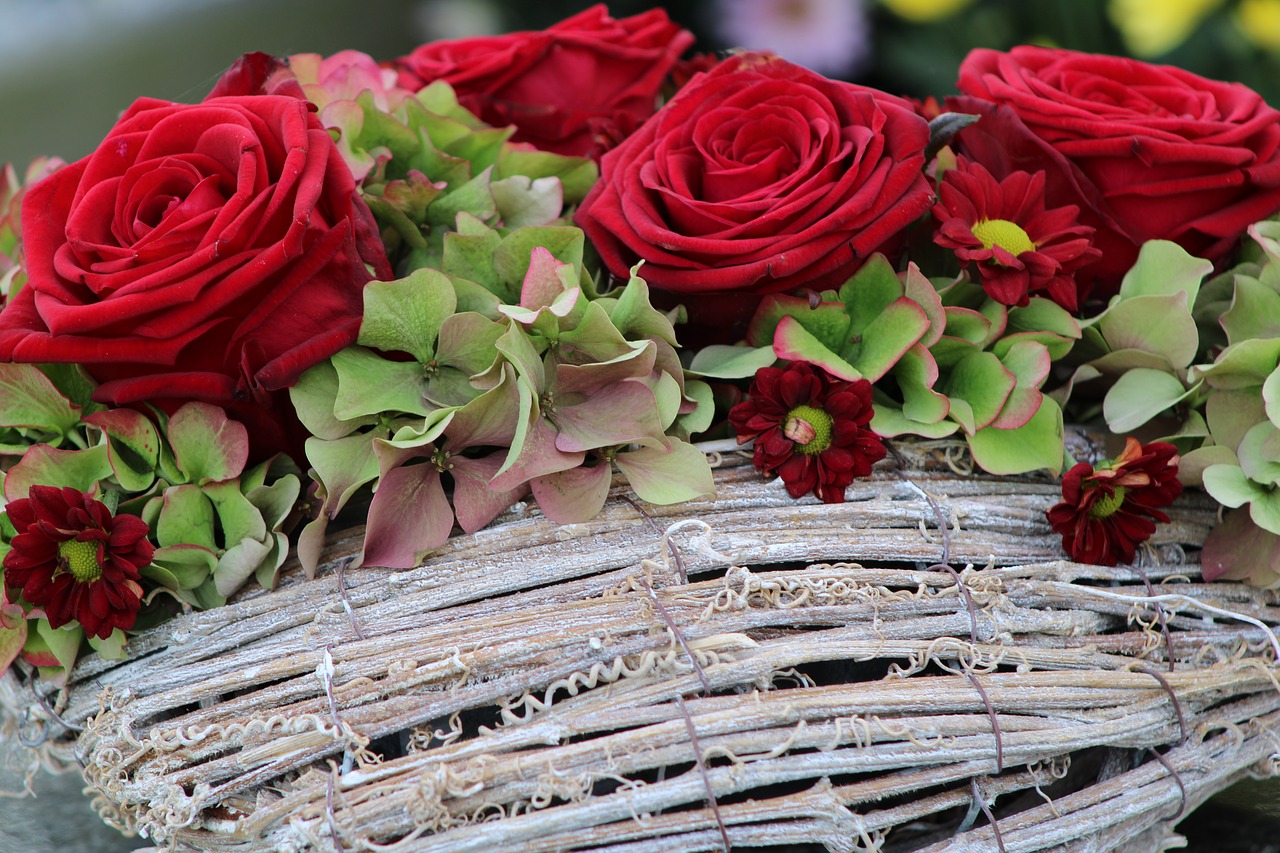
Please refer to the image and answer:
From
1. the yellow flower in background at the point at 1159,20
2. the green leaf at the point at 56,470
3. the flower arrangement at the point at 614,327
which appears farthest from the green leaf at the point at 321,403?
the yellow flower in background at the point at 1159,20

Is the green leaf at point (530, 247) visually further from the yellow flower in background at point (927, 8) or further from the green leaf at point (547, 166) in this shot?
the yellow flower in background at point (927, 8)

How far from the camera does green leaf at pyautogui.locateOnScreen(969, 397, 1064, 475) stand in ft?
1.66

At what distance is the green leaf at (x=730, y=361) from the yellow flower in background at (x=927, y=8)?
88 cm

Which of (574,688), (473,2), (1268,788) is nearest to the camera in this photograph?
(574,688)

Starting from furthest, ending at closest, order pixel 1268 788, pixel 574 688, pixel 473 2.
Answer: pixel 473 2 → pixel 1268 788 → pixel 574 688

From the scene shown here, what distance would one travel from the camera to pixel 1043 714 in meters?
0.45

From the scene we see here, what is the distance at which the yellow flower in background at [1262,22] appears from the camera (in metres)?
1.10

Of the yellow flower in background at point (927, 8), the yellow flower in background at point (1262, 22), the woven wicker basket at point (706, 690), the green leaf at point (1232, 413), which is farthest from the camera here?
the yellow flower in background at point (927, 8)

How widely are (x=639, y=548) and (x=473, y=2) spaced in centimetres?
143

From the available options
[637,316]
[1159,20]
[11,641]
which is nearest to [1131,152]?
[637,316]

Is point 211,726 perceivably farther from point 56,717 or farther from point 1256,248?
point 1256,248

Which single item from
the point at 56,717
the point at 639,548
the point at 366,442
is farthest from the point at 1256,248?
the point at 56,717

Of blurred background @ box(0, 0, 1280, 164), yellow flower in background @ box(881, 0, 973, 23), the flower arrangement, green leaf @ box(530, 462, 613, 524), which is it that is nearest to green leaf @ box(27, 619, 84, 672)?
the flower arrangement

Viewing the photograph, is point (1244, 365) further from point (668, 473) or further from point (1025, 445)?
point (668, 473)
